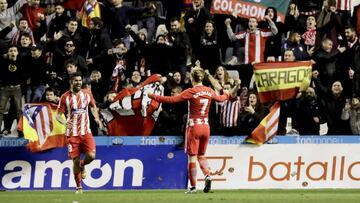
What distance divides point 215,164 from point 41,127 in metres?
3.76

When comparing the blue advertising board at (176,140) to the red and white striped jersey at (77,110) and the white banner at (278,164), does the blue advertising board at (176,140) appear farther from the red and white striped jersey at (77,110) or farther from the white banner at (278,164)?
the red and white striped jersey at (77,110)

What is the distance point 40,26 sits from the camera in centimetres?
2217

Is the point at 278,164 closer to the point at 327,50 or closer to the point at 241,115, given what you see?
the point at 241,115

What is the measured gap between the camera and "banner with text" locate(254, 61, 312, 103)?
66.0 feet

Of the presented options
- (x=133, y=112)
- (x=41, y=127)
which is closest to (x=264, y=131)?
(x=133, y=112)

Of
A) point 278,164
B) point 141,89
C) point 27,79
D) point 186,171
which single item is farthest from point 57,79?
point 278,164

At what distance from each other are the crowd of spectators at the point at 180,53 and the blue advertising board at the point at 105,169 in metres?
0.71

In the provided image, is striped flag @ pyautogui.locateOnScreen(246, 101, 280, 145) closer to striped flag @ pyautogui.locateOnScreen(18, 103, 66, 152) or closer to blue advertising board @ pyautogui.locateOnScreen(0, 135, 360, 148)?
blue advertising board @ pyautogui.locateOnScreen(0, 135, 360, 148)

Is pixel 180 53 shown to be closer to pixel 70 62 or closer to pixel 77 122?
pixel 70 62

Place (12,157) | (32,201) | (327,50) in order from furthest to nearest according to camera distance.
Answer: (327,50), (12,157), (32,201)

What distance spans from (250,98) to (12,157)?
517 cm

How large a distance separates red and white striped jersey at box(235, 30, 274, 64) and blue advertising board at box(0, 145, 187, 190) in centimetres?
311

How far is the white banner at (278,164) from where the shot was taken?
19.9 m

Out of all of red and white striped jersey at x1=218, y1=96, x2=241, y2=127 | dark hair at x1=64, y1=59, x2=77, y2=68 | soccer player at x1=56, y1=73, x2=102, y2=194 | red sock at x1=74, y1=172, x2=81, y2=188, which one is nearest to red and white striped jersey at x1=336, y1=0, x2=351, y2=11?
red and white striped jersey at x1=218, y1=96, x2=241, y2=127
